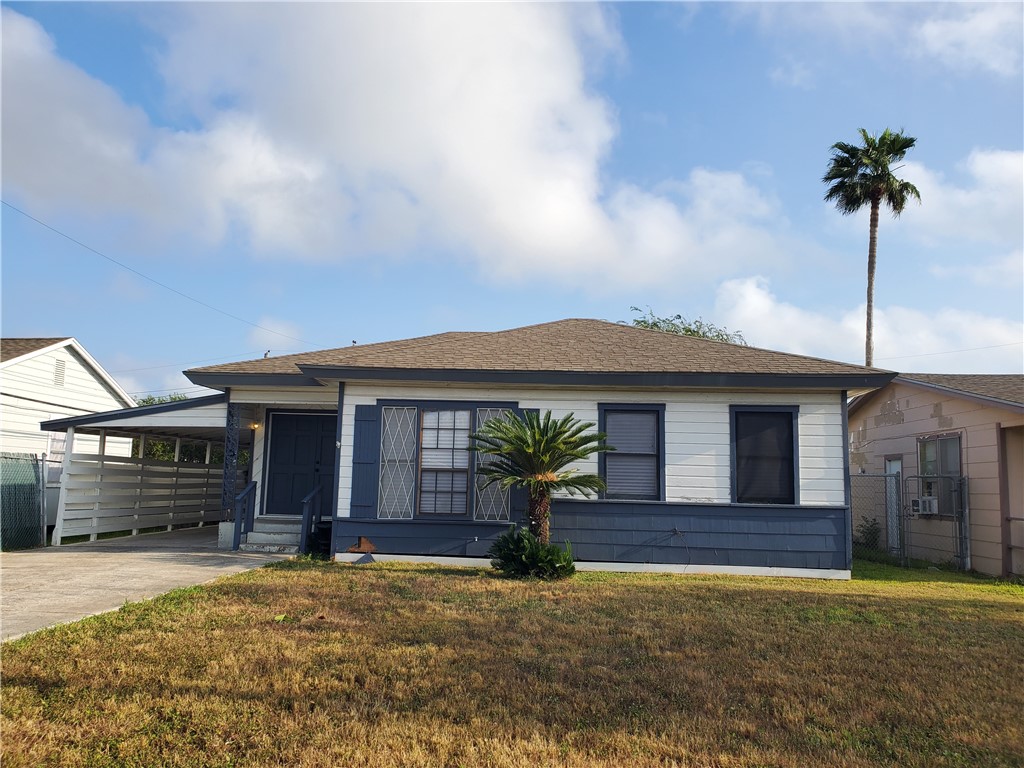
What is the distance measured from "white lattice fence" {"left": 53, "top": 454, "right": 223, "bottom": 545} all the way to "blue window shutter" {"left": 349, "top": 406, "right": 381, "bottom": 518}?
19.4 feet

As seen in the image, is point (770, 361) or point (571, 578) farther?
point (770, 361)

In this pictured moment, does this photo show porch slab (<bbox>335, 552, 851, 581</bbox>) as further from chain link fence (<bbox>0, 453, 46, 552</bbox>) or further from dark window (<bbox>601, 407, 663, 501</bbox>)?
chain link fence (<bbox>0, 453, 46, 552</bbox>)

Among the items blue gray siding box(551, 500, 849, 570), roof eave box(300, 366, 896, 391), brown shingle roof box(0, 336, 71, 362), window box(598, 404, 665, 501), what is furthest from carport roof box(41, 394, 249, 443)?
brown shingle roof box(0, 336, 71, 362)

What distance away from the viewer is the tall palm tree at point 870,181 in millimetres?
20875

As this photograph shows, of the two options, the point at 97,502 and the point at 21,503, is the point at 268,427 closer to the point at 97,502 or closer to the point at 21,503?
the point at 97,502

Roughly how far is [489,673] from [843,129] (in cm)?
2162

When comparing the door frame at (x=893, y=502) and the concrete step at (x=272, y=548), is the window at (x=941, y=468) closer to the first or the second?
the door frame at (x=893, y=502)

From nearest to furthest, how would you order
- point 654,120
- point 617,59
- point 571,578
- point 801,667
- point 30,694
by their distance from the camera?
point 30,694 < point 801,667 < point 571,578 < point 617,59 < point 654,120

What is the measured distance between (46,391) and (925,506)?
69.5 feet

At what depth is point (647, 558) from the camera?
415 inches

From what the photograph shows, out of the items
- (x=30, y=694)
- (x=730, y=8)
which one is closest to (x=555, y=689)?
(x=30, y=694)

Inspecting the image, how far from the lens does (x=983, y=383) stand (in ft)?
43.2

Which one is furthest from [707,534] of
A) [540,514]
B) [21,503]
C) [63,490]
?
[21,503]

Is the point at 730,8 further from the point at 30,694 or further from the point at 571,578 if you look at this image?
the point at 30,694
